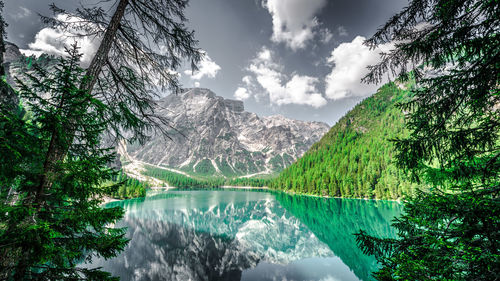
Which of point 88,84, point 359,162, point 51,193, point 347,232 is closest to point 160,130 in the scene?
point 88,84

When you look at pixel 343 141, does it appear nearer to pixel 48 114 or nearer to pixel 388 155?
pixel 388 155

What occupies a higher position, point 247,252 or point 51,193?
point 51,193

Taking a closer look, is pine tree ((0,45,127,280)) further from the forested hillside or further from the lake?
the forested hillside

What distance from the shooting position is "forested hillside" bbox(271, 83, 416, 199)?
49.9m

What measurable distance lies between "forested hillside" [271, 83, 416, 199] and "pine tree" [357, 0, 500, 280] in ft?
59.5

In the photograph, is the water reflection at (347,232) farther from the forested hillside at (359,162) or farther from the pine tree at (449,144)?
the forested hillside at (359,162)

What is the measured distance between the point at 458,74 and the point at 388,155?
7154 centimetres

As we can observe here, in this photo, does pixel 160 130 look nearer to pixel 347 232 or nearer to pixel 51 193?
pixel 51 193

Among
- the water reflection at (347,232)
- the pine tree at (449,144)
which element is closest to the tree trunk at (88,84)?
the pine tree at (449,144)

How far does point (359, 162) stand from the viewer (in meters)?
65.4

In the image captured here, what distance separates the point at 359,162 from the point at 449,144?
72.8 m

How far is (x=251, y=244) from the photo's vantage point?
65.9 ft

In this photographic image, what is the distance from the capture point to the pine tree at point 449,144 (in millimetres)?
2100

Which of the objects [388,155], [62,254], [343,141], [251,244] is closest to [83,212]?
[62,254]
